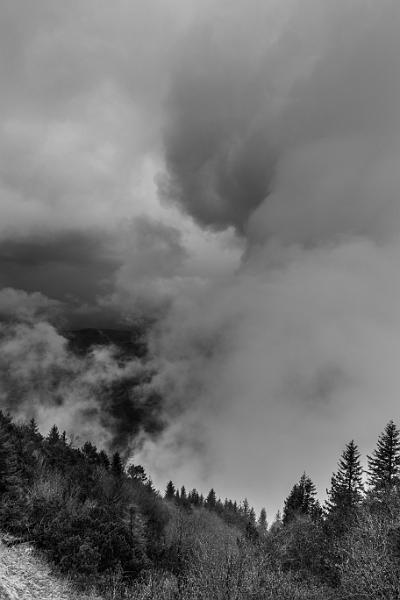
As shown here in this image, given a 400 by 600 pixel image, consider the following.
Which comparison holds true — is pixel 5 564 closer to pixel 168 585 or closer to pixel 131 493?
pixel 168 585

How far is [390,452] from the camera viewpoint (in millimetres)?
60094

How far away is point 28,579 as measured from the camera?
2036 centimetres

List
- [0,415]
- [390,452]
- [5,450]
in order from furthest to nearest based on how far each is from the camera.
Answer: [0,415]
[390,452]
[5,450]

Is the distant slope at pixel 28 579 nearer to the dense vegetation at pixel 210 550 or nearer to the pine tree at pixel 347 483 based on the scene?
the dense vegetation at pixel 210 550

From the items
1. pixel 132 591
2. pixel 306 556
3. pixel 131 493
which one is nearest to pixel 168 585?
pixel 132 591

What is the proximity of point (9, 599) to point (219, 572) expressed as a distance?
32.7ft

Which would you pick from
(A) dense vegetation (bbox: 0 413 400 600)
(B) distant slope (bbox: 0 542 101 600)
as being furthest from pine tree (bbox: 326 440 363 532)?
(B) distant slope (bbox: 0 542 101 600)

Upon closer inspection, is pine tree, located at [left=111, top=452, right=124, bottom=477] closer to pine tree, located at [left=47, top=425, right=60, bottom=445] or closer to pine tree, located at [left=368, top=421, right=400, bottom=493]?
pine tree, located at [left=47, top=425, right=60, bottom=445]

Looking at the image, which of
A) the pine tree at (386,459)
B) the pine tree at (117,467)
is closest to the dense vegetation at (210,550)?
the pine tree at (386,459)

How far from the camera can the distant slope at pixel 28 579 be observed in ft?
60.6

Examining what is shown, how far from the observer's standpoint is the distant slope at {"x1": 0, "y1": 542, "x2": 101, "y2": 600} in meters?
18.5

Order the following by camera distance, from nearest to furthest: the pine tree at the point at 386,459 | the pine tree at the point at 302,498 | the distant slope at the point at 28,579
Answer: the distant slope at the point at 28,579, the pine tree at the point at 386,459, the pine tree at the point at 302,498

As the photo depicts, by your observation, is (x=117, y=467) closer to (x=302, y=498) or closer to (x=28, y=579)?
(x=302, y=498)

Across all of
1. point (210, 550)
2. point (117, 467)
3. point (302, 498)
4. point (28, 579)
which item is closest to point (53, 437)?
point (117, 467)
